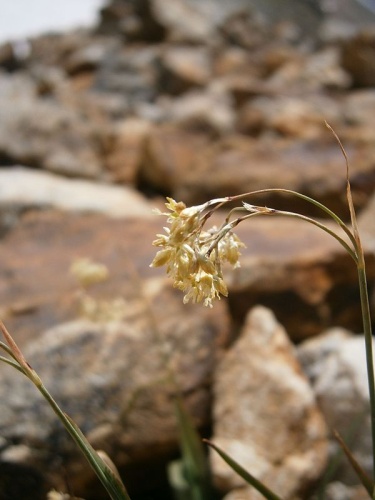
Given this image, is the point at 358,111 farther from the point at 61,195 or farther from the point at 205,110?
the point at 61,195

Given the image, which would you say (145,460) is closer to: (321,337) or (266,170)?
(321,337)

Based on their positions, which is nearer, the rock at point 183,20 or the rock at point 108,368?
the rock at point 108,368

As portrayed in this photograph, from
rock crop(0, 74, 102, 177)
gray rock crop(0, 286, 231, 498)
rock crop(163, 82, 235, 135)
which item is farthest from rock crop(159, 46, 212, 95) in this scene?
gray rock crop(0, 286, 231, 498)

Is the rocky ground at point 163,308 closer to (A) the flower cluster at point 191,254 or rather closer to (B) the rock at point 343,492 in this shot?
(B) the rock at point 343,492

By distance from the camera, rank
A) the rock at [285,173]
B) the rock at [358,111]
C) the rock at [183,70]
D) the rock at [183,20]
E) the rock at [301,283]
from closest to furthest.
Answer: the rock at [301,283], the rock at [285,173], the rock at [358,111], the rock at [183,70], the rock at [183,20]

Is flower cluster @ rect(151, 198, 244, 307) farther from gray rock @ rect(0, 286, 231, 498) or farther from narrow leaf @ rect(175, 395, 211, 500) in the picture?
gray rock @ rect(0, 286, 231, 498)

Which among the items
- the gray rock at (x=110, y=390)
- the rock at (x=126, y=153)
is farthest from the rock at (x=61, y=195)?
the gray rock at (x=110, y=390)

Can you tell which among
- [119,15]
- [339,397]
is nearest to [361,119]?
[339,397]
